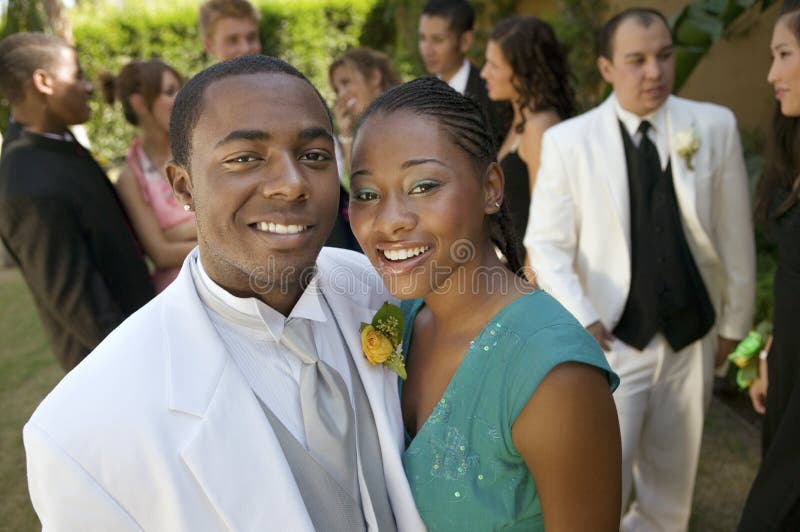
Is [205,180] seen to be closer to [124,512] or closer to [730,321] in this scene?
[124,512]

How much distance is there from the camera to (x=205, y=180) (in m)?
1.77

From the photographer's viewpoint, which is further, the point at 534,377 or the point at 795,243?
the point at 795,243

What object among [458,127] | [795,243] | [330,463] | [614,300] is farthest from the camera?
[614,300]

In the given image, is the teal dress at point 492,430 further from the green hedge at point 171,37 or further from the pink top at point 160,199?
the green hedge at point 171,37

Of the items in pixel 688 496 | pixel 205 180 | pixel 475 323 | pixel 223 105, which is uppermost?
pixel 223 105

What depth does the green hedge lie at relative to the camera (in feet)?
49.6

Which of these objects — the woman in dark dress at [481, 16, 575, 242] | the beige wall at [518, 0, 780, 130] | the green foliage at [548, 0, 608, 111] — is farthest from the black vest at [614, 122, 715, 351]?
the green foliage at [548, 0, 608, 111]

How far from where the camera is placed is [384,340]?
6.57ft

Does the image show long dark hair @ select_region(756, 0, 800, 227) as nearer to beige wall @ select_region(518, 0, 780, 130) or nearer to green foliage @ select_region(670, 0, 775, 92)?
green foliage @ select_region(670, 0, 775, 92)

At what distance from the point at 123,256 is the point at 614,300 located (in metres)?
2.53

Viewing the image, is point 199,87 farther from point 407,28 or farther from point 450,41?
point 407,28

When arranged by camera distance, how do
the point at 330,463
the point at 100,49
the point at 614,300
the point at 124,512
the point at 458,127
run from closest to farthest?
1. the point at 124,512
2. the point at 330,463
3. the point at 458,127
4. the point at 614,300
5. the point at 100,49

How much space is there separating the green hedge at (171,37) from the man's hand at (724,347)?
42.6ft

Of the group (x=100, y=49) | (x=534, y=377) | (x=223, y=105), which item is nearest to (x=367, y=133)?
(x=223, y=105)
